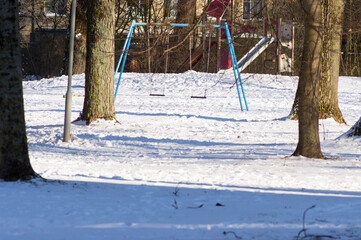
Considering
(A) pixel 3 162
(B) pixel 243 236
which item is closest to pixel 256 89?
(A) pixel 3 162

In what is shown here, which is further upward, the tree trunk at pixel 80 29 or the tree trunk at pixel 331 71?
the tree trunk at pixel 80 29

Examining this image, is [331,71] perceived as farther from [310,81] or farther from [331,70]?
[310,81]

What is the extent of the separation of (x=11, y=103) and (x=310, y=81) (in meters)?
4.59

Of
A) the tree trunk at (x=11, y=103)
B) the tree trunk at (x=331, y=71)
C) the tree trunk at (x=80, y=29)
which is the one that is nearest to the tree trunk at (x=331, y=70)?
the tree trunk at (x=331, y=71)

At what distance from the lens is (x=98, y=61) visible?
13.0 metres

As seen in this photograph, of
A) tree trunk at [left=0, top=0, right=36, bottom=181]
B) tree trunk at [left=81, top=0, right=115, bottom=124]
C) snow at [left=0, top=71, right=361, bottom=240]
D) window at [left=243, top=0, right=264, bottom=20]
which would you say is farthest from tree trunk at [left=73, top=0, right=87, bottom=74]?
tree trunk at [left=0, top=0, right=36, bottom=181]

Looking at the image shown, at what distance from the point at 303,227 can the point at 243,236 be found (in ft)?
1.75

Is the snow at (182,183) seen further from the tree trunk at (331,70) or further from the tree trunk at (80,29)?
the tree trunk at (80,29)

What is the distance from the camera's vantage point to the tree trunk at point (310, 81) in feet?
28.0

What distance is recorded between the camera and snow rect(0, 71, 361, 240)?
4.61 meters

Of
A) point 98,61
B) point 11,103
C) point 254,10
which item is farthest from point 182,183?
point 254,10

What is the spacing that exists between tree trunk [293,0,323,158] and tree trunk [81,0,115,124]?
5.47m

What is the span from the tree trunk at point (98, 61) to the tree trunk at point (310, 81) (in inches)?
215

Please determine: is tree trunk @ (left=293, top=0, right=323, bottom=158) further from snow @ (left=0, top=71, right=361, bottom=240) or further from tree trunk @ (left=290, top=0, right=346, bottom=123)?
tree trunk @ (left=290, top=0, right=346, bottom=123)
